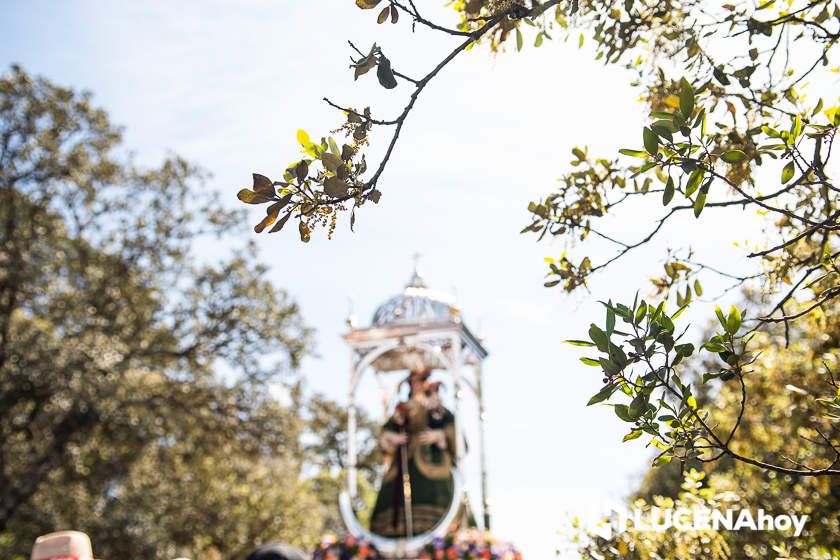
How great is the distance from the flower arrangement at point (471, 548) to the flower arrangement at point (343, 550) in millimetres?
840

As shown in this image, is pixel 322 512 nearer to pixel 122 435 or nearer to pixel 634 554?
pixel 122 435

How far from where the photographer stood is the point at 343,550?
1098 centimetres

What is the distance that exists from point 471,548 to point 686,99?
863 cm

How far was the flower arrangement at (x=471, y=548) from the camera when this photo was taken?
32.2 ft

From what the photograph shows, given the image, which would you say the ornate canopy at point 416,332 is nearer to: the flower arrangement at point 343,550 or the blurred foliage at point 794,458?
the flower arrangement at point 343,550

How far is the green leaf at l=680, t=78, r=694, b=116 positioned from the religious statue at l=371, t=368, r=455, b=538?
422 inches

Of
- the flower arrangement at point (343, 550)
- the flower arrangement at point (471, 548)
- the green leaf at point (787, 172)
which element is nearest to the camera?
the green leaf at point (787, 172)

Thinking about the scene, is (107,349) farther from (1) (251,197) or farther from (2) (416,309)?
(1) (251,197)

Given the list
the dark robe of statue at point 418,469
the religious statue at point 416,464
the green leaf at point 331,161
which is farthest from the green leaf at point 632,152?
the dark robe of statue at point 418,469

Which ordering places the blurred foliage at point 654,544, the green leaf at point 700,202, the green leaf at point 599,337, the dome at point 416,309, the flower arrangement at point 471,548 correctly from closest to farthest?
the green leaf at point 599,337 < the green leaf at point 700,202 < the blurred foliage at point 654,544 < the flower arrangement at point 471,548 < the dome at point 416,309

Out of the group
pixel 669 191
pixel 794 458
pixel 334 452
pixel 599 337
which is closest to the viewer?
pixel 599 337

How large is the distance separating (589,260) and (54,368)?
12387 mm

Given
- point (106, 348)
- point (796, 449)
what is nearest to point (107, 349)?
point (106, 348)

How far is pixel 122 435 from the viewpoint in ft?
51.7
